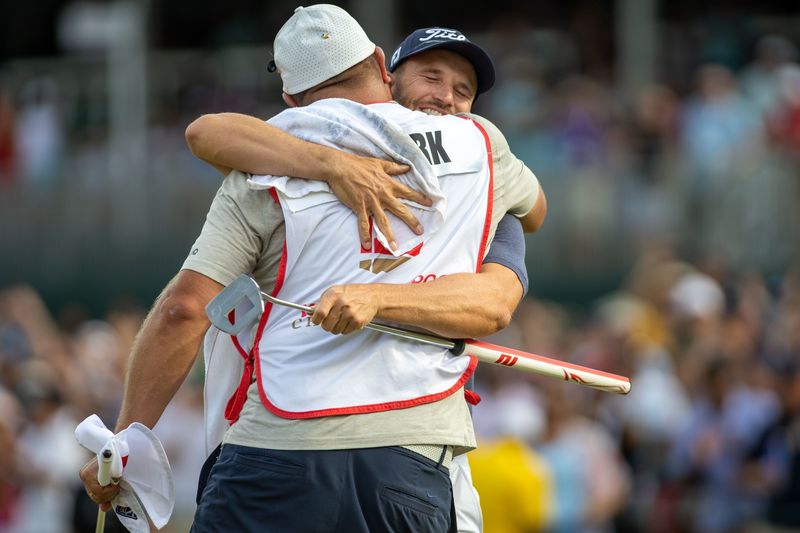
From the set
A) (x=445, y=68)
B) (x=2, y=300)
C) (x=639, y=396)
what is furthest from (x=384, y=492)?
(x=2, y=300)

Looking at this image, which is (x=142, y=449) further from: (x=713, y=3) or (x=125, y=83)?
(x=125, y=83)

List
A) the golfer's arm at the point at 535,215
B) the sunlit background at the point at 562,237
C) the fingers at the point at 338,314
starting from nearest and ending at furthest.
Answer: the fingers at the point at 338,314, the golfer's arm at the point at 535,215, the sunlit background at the point at 562,237

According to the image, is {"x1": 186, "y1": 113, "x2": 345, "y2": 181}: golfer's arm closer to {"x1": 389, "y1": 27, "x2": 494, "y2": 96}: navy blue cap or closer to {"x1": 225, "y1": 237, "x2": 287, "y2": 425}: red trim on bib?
{"x1": 225, "y1": 237, "x2": 287, "y2": 425}: red trim on bib

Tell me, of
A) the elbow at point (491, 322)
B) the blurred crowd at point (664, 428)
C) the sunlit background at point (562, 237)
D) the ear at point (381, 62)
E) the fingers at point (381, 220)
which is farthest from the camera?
the sunlit background at point (562, 237)

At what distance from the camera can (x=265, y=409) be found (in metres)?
3.99

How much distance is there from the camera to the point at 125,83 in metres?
20.2

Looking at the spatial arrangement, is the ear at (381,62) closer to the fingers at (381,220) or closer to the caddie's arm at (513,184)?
the caddie's arm at (513,184)

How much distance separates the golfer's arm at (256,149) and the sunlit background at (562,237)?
16.9 feet

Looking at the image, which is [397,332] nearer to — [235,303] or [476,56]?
[235,303]

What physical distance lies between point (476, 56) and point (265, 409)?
1323mm

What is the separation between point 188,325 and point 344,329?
45 centimetres

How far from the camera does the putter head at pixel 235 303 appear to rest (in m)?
3.82

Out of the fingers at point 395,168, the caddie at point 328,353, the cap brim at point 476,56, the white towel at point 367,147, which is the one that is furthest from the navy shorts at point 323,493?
the cap brim at point 476,56

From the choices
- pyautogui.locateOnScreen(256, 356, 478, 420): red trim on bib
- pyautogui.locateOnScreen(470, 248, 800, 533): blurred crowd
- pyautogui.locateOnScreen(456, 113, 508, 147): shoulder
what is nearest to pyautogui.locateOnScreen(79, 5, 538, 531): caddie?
pyautogui.locateOnScreen(256, 356, 478, 420): red trim on bib
